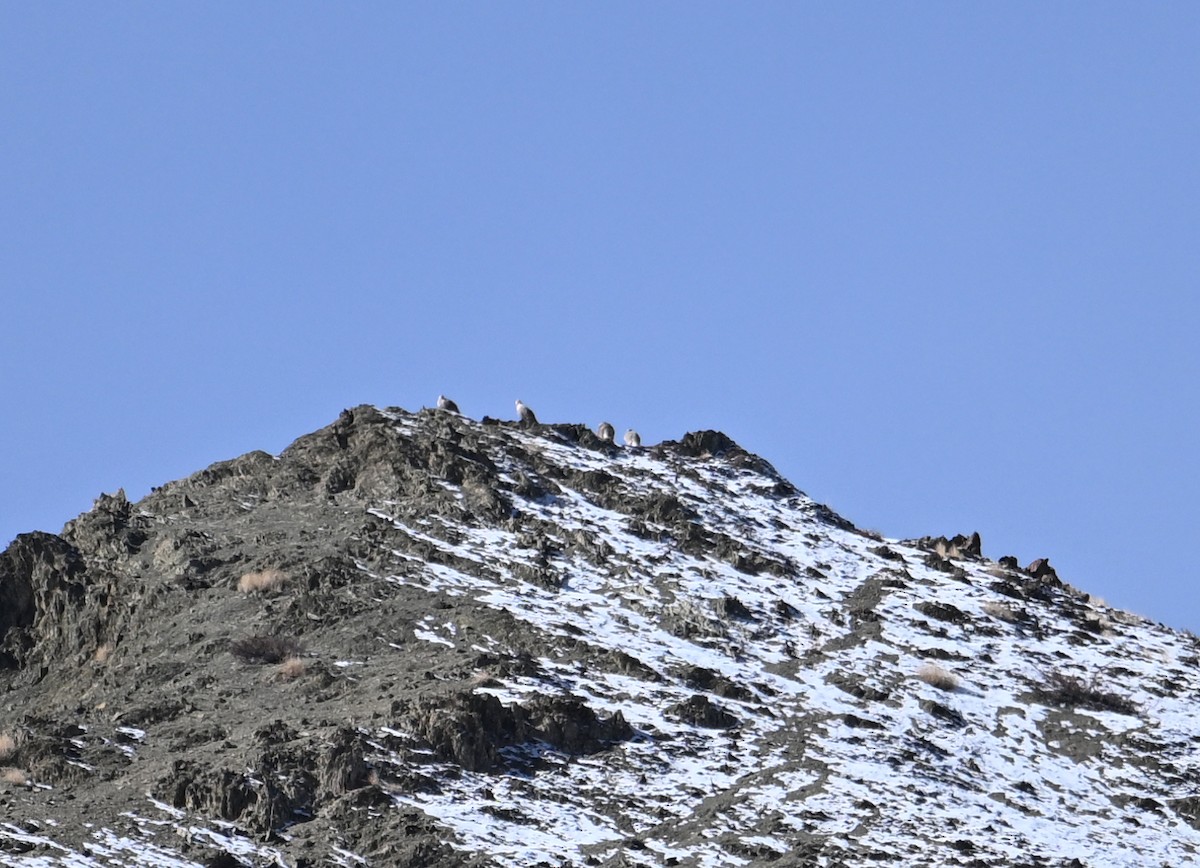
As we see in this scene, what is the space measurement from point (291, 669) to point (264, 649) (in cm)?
132

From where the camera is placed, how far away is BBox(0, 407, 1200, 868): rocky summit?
34.8 meters

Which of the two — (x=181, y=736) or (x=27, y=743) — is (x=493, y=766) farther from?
(x=27, y=743)

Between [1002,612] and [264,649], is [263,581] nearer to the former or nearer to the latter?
[264,649]

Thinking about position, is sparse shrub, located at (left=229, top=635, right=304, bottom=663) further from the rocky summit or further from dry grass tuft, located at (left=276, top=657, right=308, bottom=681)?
dry grass tuft, located at (left=276, top=657, right=308, bottom=681)

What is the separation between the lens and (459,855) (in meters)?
33.2

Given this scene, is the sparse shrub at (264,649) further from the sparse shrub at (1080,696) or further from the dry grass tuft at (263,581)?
the sparse shrub at (1080,696)

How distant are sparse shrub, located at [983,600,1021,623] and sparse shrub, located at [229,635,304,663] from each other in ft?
56.2

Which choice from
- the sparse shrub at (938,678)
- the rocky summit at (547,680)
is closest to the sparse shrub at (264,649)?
the rocky summit at (547,680)

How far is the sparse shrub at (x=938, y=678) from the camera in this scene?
43.8 meters

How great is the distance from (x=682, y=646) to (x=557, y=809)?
340 inches

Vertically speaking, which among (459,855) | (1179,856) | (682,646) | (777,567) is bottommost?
(459,855)

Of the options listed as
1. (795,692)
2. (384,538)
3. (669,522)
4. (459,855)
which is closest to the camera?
(459,855)

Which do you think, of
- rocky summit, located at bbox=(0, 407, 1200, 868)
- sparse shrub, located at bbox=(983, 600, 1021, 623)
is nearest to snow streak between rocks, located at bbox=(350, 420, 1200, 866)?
rocky summit, located at bbox=(0, 407, 1200, 868)

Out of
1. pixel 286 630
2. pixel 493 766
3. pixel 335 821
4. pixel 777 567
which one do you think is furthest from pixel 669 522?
pixel 335 821
